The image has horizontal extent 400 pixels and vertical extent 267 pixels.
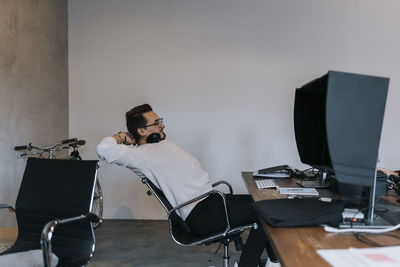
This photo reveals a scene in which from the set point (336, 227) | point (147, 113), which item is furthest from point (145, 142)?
point (336, 227)

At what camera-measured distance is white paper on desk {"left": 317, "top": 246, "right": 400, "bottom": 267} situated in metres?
0.81

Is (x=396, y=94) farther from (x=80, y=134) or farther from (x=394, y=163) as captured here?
(x=80, y=134)

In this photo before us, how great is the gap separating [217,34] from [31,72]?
200 centimetres

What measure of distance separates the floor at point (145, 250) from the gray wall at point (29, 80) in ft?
2.93

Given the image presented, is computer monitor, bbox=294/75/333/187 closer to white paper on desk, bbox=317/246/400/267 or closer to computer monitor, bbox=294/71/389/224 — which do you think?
computer monitor, bbox=294/71/389/224

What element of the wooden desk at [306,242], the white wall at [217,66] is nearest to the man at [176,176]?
the wooden desk at [306,242]

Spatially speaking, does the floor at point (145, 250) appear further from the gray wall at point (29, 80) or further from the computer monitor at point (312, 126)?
the computer monitor at point (312, 126)

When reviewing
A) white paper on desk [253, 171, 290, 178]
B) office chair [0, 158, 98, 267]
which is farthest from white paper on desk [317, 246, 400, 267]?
white paper on desk [253, 171, 290, 178]

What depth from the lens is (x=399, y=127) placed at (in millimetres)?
3549

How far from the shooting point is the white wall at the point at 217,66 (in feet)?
11.7

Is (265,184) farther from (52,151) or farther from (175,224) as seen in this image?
(52,151)

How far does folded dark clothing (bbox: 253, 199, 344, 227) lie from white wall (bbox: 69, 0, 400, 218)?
2447 mm

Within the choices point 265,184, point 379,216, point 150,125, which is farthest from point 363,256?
point 150,125

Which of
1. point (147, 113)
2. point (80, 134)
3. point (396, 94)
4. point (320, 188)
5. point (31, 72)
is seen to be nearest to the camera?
point (320, 188)
